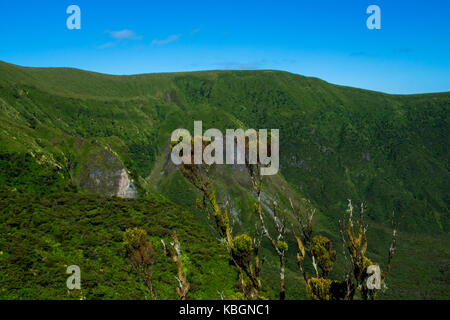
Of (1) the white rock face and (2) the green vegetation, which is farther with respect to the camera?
(1) the white rock face

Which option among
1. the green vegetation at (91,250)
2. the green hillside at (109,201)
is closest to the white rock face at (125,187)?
the green hillside at (109,201)

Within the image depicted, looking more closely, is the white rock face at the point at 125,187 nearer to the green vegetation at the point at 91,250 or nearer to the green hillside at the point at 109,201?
the green hillside at the point at 109,201

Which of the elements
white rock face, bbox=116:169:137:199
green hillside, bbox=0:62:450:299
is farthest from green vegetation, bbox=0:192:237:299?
white rock face, bbox=116:169:137:199

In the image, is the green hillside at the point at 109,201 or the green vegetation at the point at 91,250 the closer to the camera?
the green vegetation at the point at 91,250

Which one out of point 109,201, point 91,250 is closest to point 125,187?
point 109,201

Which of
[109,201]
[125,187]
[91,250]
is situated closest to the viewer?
[91,250]

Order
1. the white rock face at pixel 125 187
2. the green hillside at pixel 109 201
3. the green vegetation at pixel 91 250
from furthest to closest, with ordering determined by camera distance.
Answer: the white rock face at pixel 125 187, the green hillside at pixel 109 201, the green vegetation at pixel 91 250

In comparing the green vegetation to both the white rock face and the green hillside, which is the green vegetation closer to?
the green hillside

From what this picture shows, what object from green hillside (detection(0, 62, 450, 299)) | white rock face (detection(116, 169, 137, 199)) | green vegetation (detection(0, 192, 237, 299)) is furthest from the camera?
white rock face (detection(116, 169, 137, 199))

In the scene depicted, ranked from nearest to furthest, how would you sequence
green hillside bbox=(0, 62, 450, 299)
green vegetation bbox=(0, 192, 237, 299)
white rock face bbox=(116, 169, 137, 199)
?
green vegetation bbox=(0, 192, 237, 299) → green hillside bbox=(0, 62, 450, 299) → white rock face bbox=(116, 169, 137, 199)

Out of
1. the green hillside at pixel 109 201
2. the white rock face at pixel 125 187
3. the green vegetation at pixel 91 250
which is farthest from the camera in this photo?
the white rock face at pixel 125 187

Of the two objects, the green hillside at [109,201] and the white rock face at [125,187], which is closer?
the green hillside at [109,201]

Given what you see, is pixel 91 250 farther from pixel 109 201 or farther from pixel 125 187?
pixel 125 187
